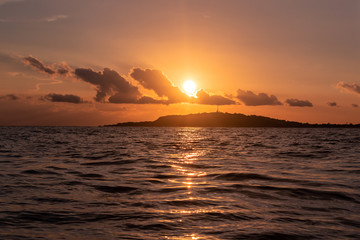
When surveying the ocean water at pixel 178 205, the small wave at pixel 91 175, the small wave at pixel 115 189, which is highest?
the ocean water at pixel 178 205

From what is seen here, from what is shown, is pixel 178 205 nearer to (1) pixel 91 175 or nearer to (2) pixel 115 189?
(2) pixel 115 189

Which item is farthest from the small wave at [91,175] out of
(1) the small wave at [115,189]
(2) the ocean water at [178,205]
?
(1) the small wave at [115,189]

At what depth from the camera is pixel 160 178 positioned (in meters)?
15.4

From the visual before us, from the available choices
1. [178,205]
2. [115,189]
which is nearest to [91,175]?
[115,189]

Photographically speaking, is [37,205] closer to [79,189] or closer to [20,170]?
[79,189]

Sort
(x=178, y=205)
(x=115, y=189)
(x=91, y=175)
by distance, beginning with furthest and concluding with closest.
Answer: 1. (x=91, y=175)
2. (x=115, y=189)
3. (x=178, y=205)

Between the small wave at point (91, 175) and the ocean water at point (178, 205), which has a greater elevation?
the ocean water at point (178, 205)

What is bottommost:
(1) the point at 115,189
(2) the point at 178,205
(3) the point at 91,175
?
(3) the point at 91,175

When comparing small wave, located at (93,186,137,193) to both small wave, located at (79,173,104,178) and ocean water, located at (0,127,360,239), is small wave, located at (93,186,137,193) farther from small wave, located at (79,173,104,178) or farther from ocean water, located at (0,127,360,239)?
small wave, located at (79,173,104,178)

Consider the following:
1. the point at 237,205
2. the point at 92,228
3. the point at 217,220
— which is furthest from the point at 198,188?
the point at 92,228

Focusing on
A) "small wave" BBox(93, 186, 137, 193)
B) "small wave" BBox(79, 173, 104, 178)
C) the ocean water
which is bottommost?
"small wave" BBox(79, 173, 104, 178)

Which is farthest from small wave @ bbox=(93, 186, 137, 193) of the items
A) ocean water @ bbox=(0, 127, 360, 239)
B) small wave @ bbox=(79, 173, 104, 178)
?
small wave @ bbox=(79, 173, 104, 178)

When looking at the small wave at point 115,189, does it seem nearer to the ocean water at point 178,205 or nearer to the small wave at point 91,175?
the ocean water at point 178,205

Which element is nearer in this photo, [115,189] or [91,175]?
[115,189]
